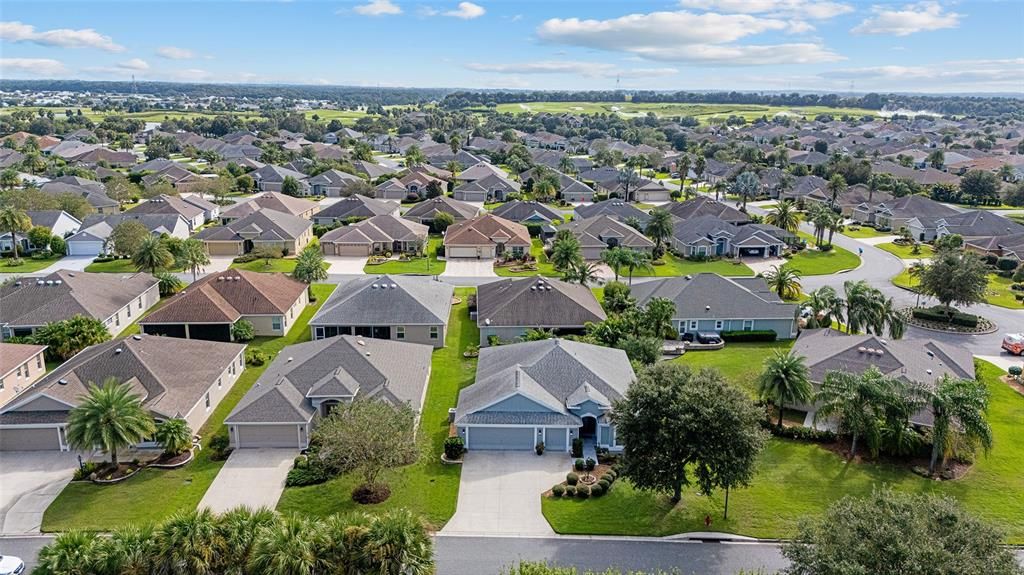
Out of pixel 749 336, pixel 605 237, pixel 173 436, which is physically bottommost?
pixel 749 336

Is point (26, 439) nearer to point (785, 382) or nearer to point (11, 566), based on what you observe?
point (11, 566)

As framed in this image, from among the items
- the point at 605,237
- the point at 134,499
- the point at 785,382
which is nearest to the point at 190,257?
the point at 134,499

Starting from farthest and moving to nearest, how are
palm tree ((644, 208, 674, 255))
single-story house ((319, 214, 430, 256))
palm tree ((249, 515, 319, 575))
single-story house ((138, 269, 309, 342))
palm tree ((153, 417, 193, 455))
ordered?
palm tree ((644, 208, 674, 255)), single-story house ((319, 214, 430, 256)), single-story house ((138, 269, 309, 342)), palm tree ((153, 417, 193, 455)), palm tree ((249, 515, 319, 575))

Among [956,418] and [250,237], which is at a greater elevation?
[250,237]

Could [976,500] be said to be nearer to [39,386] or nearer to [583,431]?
[583,431]

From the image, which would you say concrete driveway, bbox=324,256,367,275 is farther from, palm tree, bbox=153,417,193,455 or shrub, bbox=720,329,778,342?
shrub, bbox=720,329,778,342

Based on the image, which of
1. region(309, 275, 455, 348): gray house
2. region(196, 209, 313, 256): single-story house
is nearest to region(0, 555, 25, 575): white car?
region(309, 275, 455, 348): gray house
